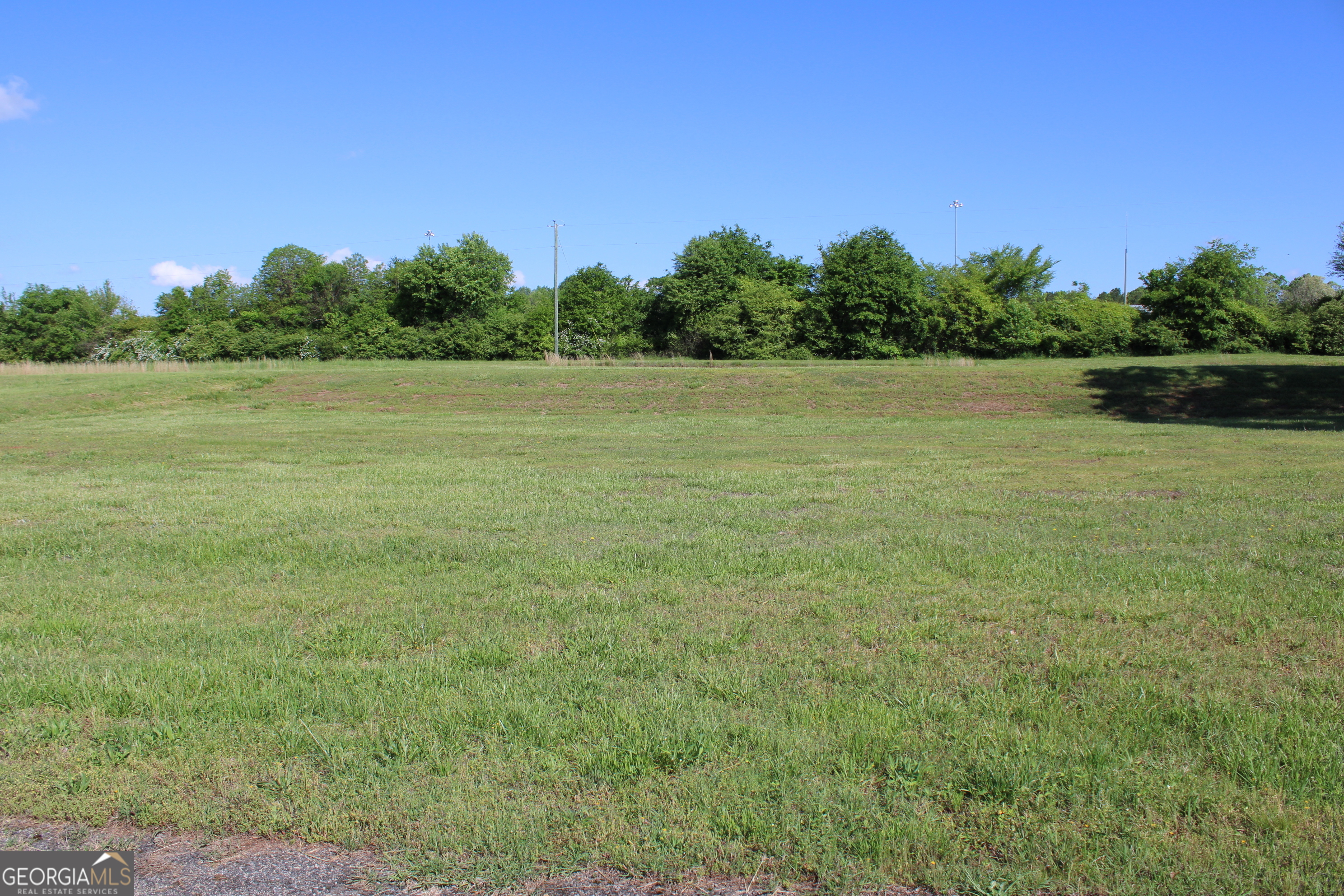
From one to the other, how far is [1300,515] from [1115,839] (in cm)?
785

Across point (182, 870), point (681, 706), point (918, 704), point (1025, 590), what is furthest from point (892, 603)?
point (182, 870)

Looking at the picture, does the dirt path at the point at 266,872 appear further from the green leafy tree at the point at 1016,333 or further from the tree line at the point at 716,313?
the green leafy tree at the point at 1016,333

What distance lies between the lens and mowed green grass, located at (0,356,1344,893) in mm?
3338

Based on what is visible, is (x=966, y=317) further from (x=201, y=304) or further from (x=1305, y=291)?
(x=201, y=304)

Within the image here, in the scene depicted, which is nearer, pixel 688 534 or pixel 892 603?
pixel 892 603

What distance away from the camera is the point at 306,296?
3300 inches

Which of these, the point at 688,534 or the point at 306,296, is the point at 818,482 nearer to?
the point at 688,534

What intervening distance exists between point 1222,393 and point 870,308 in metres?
30.1

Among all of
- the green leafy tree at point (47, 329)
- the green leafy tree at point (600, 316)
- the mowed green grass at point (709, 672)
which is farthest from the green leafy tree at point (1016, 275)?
the green leafy tree at point (47, 329)

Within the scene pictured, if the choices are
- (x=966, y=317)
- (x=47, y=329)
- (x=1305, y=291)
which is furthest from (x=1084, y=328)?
(x=47, y=329)

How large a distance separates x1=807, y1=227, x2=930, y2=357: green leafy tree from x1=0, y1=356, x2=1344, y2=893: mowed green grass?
153 ft

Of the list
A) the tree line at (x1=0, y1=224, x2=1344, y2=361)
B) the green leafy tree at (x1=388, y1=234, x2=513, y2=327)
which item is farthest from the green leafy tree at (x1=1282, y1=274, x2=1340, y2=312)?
the green leafy tree at (x1=388, y1=234, x2=513, y2=327)

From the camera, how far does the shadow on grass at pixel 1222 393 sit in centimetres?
2664

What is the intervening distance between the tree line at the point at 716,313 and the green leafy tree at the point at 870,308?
12cm
